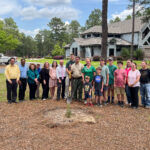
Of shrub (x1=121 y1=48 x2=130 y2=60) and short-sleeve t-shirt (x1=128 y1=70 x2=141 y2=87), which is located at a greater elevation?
shrub (x1=121 y1=48 x2=130 y2=60)

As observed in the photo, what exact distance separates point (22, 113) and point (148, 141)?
4035mm

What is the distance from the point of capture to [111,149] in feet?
12.9

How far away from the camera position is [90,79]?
7.18 meters

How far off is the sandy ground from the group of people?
0.64 metres

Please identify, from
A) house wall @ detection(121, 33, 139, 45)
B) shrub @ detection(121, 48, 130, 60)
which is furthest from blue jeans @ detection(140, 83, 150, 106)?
house wall @ detection(121, 33, 139, 45)

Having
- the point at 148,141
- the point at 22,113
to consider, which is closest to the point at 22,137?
the point at 22,113

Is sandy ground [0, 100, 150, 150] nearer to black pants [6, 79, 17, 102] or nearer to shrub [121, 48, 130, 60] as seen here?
black pants [6, 79, 17, 102]

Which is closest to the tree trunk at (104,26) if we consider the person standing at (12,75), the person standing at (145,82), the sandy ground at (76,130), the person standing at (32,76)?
the person standing at (145,82)

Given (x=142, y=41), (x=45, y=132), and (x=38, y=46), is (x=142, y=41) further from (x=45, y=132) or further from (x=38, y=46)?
(x=38, y=46)

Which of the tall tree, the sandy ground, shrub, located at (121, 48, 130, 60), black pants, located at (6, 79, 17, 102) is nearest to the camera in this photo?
the sandy ground

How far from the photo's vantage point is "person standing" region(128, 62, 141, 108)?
6.81 metres

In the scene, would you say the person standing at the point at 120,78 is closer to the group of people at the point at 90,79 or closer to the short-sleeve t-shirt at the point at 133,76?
the group of people at the point at 90,79

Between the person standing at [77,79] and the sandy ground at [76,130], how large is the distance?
3.24 feet

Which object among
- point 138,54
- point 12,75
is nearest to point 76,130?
point 12,75
